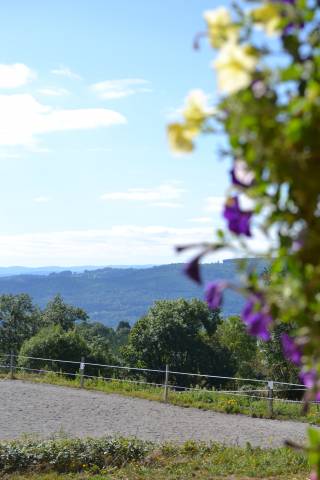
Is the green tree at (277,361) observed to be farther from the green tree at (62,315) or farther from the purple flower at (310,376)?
the purple flower at (310,376)

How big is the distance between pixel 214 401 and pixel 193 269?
55.8ft

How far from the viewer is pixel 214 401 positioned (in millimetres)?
A: 17797

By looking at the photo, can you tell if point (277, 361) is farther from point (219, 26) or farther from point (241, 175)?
point (219, 26)

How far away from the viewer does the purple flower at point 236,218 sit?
1578mm

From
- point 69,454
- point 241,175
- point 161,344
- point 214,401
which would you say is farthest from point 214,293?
point 161,344

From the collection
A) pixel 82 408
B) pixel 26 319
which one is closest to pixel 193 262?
pixel 82 408

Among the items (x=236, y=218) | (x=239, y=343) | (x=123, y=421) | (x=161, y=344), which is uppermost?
(x=236, y=218)

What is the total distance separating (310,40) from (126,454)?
31.8 feet

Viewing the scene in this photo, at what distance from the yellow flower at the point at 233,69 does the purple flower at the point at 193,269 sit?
14.8 inches

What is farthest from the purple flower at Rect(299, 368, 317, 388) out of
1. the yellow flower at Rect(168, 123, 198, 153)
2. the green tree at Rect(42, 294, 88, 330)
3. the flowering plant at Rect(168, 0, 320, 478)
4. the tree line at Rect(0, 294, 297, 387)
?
the green tree at Rect(42, 294, 88, 330)

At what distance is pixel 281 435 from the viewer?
13828 mm

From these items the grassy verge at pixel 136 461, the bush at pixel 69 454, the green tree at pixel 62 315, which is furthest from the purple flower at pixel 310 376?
the green tree at pixel 62 315

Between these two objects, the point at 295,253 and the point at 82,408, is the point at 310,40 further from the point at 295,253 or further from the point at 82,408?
the point at 82,408

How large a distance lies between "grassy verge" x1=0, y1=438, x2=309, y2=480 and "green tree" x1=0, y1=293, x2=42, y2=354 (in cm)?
4788
